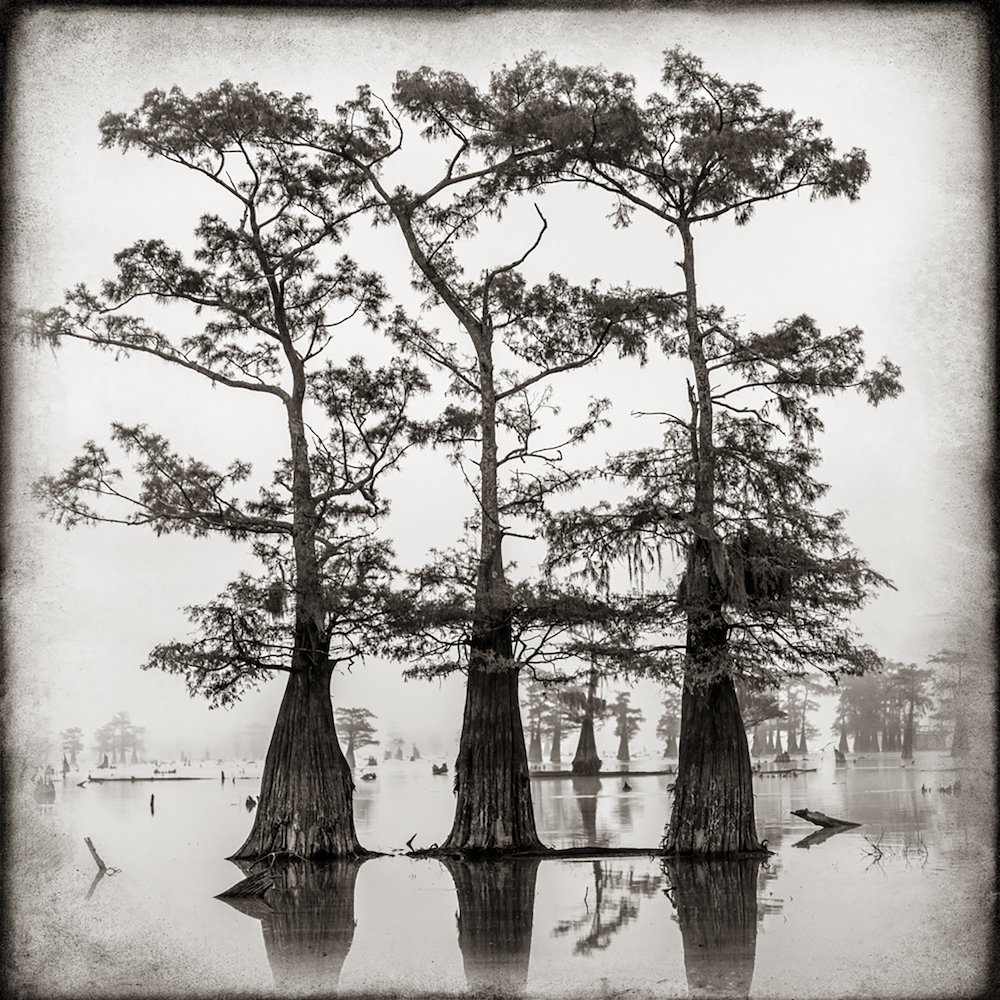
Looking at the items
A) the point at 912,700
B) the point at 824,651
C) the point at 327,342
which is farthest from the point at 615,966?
the point at 912,700

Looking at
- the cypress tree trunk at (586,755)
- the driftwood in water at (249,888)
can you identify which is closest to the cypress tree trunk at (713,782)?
the driftwood in water at (249,888)

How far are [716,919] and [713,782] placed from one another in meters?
6.28

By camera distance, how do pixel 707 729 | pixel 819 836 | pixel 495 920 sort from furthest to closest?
1. pixel 819 836
2. pixel 707 729
3. pixel 495 920

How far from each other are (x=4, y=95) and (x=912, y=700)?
48596 mm

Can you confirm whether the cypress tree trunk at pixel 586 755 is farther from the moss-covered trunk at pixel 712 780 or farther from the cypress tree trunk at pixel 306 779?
the moss-covered trunk at pixel 712 780

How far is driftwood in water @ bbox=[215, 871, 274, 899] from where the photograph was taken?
17.0 meters

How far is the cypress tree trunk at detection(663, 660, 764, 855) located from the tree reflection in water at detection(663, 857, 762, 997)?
1.36ft

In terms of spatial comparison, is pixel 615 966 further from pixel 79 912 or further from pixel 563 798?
pixel 563 798

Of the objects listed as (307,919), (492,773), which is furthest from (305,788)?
(307,919)

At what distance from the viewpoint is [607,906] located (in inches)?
613

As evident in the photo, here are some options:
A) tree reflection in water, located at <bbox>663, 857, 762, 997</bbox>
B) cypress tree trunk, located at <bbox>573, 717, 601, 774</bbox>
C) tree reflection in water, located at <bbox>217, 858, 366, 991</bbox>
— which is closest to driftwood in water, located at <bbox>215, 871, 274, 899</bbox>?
tree reflection in water, located at <bbox>217, 858, 366, 991</bbox>

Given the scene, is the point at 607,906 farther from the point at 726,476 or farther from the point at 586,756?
the point at 586,756

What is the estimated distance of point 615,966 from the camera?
12.1m

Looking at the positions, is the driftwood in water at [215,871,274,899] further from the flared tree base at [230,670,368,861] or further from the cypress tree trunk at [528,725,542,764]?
the cypress tree trunk at [528,725,542,764]
